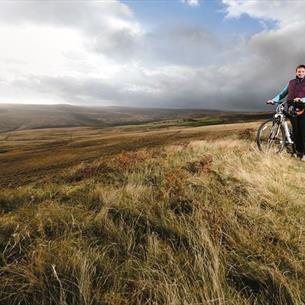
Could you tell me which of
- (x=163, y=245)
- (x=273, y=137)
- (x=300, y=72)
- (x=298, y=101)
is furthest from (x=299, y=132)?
A: (x=163, y=245)

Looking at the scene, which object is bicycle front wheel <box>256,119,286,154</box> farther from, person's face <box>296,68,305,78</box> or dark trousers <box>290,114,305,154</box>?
person's face <box>296,68,305,78</box>

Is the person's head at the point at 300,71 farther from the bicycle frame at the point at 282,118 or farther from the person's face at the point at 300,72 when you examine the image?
the bicycle frame at the point at 282,118

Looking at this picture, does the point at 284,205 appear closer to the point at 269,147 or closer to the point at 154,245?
the point at 154,245

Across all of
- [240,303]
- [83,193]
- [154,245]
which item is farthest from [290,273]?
[83,193]

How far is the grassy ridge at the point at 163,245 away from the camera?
279cm

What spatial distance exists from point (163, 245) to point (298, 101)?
7.76 meters

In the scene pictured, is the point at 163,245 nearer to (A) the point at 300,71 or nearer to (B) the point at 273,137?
(B) the point at 273,137

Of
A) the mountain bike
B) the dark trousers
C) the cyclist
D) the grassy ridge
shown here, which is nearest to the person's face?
the cyclist

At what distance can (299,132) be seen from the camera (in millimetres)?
10047

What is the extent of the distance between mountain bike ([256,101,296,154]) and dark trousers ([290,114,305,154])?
0.17 m

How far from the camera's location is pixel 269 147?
1029 centimetres

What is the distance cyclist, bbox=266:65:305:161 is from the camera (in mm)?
9414

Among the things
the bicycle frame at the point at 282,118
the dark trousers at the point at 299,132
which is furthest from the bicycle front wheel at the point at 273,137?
the dark trousers at the point at 299,132

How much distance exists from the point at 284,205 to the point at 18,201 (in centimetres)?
536
